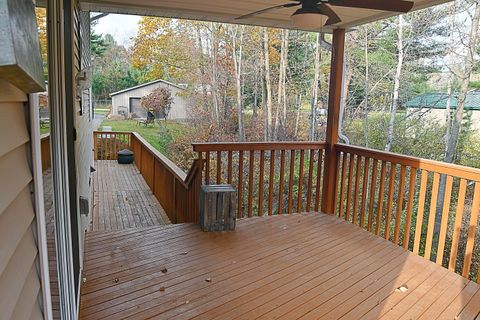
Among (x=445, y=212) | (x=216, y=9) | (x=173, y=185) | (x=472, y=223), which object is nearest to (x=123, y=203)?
(x=173, y=185)

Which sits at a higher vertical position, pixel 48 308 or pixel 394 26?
pixel 394 26

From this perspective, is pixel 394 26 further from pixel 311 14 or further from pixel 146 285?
pixel 146 285

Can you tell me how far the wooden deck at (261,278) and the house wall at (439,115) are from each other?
818 cm

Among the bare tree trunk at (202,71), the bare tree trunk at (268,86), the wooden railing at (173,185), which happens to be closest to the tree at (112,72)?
the bare tree trunk at (202,71)

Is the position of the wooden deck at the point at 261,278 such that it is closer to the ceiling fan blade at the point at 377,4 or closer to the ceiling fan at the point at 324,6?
the ceiling fan at the point at 324,6

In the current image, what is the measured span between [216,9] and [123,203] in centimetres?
335

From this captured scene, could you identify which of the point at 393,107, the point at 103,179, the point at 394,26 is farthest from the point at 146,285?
the point at 394,26

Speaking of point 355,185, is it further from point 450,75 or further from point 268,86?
point 268,86

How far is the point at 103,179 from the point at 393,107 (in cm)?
906

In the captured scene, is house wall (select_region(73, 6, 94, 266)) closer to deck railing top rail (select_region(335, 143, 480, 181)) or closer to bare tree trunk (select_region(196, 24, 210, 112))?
deck railing top rail (select_region(335, 143, 480, 181))

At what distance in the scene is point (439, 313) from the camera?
246cm

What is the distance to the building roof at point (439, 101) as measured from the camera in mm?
9875

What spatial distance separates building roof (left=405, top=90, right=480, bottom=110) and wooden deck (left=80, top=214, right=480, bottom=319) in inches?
324

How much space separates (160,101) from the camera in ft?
52.3
